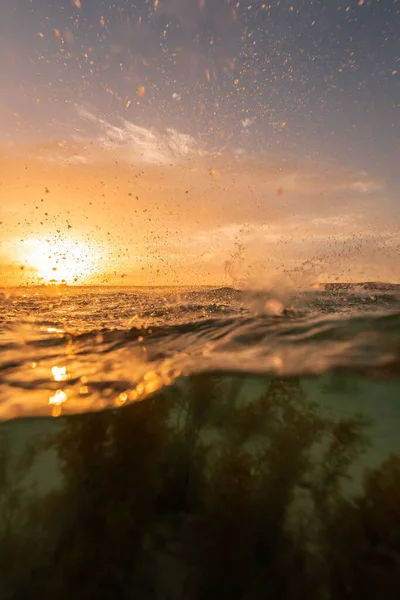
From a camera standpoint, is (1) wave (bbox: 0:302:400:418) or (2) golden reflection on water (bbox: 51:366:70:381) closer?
(1) wave (bbox: 0:302:400:418)

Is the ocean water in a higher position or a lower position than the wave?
lower

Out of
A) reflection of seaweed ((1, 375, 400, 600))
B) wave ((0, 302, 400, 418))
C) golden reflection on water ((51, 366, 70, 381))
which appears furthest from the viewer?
golden reflection on water ((51, 366, 70, 381))

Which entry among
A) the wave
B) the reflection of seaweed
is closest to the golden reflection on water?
the wave

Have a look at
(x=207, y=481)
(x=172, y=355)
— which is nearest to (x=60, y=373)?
(x=172, y=355)

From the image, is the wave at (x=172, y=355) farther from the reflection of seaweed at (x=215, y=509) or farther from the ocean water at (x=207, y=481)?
A: the reflection of seaweed at (x=215, y=509)

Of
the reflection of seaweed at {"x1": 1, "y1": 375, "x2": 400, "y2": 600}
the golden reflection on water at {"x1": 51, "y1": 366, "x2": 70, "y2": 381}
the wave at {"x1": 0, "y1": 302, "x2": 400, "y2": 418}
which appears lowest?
the reflection of seaweed at {"x1": 1, "y1": 375, "x2": 400, "y2": 600}

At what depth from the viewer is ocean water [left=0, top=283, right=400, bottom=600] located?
2.17 m

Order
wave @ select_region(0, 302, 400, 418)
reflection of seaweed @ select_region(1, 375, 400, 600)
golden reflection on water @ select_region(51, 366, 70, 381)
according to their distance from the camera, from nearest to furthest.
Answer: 1. reflection of seaweed @ select_region(1, 375, 400, 600)
2. wave @ select_region(0, 302, 400, 418)
3. golden reflection on water @ select_region(51, 366, 70, 381)

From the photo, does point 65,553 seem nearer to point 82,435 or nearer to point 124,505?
point 124,505

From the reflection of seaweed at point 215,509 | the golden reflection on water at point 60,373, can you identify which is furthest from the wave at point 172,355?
the reflection of seaweed at point 215,509

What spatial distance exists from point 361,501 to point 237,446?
3.07ft

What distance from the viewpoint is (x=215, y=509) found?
8.17 ft

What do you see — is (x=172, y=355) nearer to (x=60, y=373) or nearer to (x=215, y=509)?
(x=60, y=373)

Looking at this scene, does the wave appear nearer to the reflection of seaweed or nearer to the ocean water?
the ocean water
